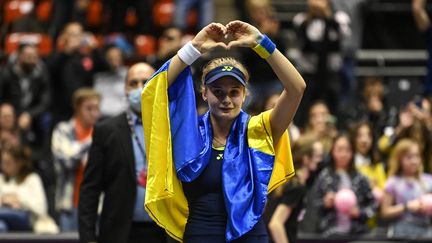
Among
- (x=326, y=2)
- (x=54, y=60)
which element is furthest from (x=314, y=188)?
(x=54, y=60)

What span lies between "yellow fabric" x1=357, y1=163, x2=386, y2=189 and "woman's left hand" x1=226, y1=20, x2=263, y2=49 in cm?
592

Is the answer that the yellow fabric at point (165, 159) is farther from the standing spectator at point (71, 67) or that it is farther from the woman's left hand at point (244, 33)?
the standing spectator at point (71, 67)

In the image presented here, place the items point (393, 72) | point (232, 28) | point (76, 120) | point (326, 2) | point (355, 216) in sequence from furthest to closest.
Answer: point (393, 72), point (326, 2), point (76, 120), point (355, 216), point (232, 28)

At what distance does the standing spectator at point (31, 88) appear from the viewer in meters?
14.4

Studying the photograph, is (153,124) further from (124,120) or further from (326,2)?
(326,2)

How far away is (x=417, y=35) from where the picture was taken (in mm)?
17516

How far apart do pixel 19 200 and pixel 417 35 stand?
27.1 feet

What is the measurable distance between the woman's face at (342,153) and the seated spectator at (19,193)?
2.95 m

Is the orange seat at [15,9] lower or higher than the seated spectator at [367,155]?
higher

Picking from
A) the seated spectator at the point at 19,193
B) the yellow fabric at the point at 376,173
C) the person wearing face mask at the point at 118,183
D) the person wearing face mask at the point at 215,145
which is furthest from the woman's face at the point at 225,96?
the yellow fabric at the point at 376,173

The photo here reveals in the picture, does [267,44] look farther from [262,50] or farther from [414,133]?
[414,133]

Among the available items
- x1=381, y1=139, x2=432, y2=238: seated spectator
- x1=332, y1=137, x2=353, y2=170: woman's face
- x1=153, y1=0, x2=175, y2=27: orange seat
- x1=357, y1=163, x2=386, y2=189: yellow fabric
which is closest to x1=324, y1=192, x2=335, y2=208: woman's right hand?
x1=332, y1=137, x2=353, y2=170: woman's face

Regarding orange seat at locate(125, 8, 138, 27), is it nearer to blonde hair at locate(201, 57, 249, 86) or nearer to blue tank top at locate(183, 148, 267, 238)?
blonde hair at locate(201, 57, 249, 86)

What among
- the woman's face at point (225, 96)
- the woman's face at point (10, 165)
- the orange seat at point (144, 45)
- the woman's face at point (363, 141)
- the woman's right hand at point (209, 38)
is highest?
the woman's right hand at point (209, 38)
